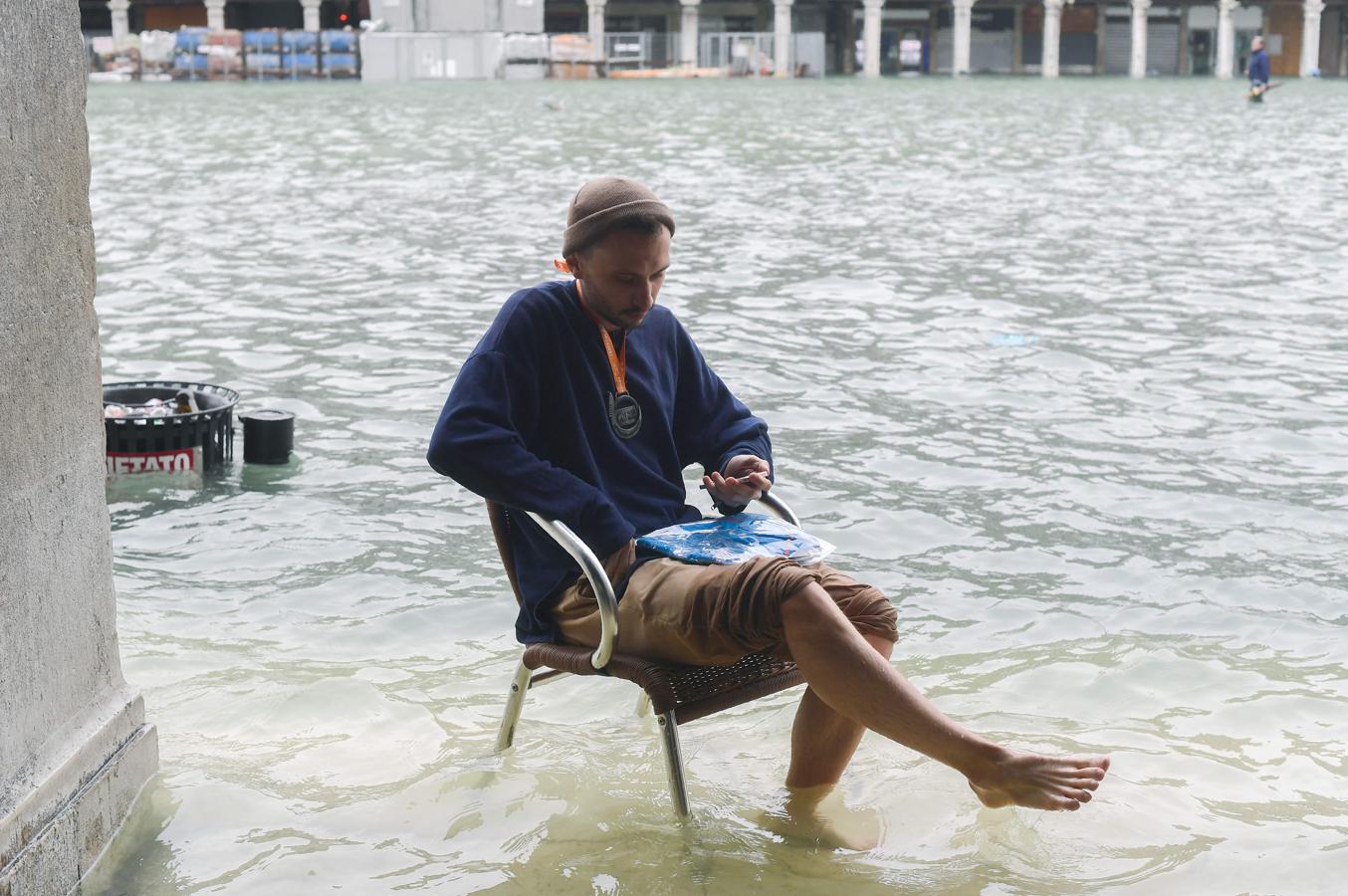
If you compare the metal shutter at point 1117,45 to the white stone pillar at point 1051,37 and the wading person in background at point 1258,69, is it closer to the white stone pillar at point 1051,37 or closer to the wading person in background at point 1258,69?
the white stone pillar at point 1051,37

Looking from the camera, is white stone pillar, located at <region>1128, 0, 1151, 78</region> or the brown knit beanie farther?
white stone pillar, located at <region>1128, 0, 1151, 78</region>

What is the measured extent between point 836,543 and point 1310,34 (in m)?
65.0

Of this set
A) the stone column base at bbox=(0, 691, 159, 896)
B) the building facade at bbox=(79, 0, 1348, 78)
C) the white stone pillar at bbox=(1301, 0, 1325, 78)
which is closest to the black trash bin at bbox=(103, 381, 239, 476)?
the stone column base at bbox=(0, 691, 159, 896)

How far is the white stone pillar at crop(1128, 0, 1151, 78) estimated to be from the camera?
64.8 m

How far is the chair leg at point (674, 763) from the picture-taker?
329 centimetres

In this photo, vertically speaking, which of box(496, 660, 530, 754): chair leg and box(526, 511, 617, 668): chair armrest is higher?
box(526, 511, 617, 668): chair armrest

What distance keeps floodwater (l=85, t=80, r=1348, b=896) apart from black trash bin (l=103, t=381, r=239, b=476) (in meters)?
0.12

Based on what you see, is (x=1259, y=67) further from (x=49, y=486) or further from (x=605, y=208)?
(x=49, y=486)

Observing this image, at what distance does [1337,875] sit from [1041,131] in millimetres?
26223

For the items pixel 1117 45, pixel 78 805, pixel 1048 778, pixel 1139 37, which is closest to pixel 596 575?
pixel 1048 778

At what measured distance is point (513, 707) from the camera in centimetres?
386

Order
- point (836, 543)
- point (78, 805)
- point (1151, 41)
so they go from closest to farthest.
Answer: point (78, 805) < point (836, 543) < point (1151, 41)

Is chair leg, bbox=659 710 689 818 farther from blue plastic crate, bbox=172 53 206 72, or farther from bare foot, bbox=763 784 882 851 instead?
blue plastic crate, bbox=172 53 206 72

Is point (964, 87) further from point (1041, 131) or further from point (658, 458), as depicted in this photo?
point (658, 458)
